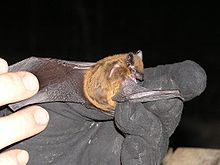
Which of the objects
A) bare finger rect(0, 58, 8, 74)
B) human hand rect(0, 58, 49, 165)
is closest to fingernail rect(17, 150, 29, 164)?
human hand rect(0, 58, 49, 165)

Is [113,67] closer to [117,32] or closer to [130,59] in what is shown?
[130,59]

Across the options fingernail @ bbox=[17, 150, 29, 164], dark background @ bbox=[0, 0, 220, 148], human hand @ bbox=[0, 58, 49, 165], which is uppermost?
human hand @ bbox=[0, 58, 49, 165]

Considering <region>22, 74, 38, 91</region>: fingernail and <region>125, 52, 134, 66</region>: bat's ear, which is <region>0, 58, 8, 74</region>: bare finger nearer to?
<region>22, 74, 38, 91</region>: fingernail

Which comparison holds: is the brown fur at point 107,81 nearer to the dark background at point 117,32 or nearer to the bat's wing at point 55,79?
the bat's wing at point 55,79

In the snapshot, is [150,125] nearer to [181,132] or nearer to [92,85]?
[92,85]

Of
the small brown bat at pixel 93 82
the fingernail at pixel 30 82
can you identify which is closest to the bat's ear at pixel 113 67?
the small brown bat at pixel 93 82

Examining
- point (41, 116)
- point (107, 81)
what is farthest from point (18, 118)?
point (107, 81)

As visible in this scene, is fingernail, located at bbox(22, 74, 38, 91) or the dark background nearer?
fingernail, located at bbox(22, 74, 38, 91)
